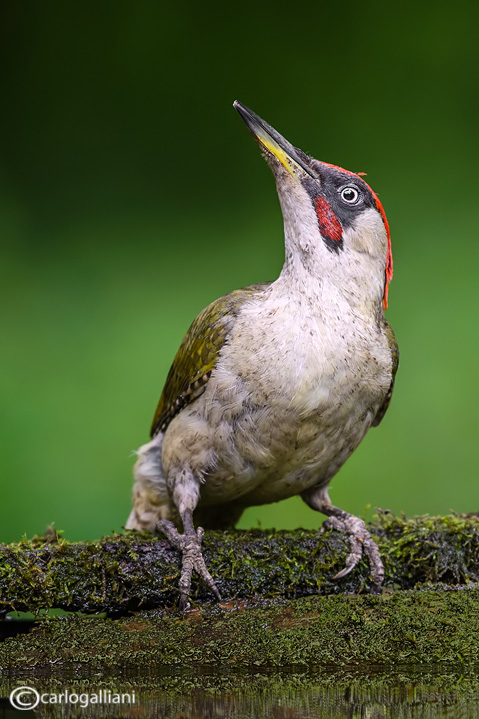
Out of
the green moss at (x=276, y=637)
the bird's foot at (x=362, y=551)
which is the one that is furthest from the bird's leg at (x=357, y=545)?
the green moss at (x=276, y=637)

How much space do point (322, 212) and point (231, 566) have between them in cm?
139

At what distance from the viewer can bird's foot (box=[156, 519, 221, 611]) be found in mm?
2945

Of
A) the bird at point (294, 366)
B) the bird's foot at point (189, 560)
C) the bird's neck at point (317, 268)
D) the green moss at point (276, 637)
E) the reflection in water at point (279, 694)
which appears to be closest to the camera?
the reflection in water at point (279, 694)

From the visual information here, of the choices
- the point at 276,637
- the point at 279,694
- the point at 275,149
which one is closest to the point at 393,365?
the point at 275,149

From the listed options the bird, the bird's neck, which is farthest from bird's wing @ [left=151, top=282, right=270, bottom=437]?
the bird's neck

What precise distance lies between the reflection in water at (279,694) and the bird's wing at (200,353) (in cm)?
128

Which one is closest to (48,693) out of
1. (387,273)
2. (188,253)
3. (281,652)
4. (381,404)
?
(281,652)

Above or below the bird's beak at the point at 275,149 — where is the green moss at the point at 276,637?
below

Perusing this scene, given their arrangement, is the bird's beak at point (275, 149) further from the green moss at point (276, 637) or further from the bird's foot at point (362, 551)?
the green moss at point (276, 637)

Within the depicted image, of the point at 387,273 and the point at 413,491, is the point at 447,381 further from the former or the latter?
the point at 387,273

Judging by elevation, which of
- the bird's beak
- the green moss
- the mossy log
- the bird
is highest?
the bird's beak

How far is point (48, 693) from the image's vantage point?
2176mm

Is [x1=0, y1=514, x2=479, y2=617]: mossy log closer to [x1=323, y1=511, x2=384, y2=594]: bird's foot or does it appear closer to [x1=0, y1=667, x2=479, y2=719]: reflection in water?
[x1=323, y1=511, x2=384, y2=594]: bird's foot

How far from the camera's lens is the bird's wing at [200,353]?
3332mm
